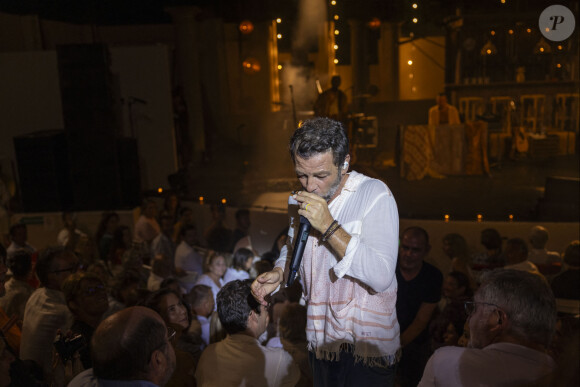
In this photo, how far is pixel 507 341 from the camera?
1684 millimetres

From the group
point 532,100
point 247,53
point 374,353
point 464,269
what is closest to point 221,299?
point 374,353

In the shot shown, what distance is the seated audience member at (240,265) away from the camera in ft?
15.7

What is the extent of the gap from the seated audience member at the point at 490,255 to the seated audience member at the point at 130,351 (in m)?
4.01

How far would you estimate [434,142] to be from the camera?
9547mm

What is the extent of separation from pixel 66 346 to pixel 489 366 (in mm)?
1701

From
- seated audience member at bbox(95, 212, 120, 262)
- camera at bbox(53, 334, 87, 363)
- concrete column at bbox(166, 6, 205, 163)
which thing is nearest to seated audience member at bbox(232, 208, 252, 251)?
seated audience member at bbox(95, 212, 120, 262)

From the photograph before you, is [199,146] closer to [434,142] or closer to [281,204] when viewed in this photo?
[281,204]

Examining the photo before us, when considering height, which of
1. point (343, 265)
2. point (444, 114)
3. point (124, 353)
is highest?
point (444, 114)

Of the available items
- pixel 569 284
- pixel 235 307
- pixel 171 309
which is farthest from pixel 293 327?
pixel 569 284

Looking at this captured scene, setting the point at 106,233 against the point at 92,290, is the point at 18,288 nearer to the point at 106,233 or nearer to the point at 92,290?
the point at 92,290

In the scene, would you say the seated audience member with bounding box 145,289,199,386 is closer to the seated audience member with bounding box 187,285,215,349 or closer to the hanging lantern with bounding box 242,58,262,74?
the seated audience member with bounding box 187,285,215,349

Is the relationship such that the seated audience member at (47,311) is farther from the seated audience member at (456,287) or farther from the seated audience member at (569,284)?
the seated audience member at (569,284)

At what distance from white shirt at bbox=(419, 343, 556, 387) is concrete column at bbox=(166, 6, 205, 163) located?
11.3m

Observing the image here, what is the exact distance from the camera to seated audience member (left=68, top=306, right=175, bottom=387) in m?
1.59
